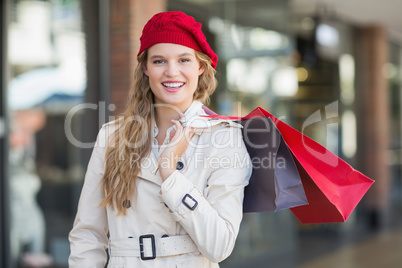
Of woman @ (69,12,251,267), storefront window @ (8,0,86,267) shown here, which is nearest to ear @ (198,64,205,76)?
woman @ (69,12,251,267)

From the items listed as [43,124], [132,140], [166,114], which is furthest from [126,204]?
[43,124]

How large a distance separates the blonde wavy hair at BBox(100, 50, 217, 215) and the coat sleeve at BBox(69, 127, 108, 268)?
41 millimetres

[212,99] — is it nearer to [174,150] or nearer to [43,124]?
[43,124]

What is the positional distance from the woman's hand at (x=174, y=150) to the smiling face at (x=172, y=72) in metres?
0.14

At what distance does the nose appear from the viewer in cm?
223

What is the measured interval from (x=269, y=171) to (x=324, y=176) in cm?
30

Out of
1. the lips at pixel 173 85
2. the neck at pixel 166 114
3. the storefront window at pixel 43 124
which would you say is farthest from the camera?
the storefront window at pixel 43 124

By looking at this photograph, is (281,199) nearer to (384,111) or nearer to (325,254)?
(325,254)

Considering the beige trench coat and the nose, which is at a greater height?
the nose

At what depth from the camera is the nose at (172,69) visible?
2.23m

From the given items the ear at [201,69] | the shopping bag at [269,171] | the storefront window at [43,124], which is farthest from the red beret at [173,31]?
the storefront window at [43,124]

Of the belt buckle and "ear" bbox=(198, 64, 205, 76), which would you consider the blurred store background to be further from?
the belt buckle

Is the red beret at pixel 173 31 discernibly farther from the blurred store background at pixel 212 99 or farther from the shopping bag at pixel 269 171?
the blurred store background at pixel 212 99

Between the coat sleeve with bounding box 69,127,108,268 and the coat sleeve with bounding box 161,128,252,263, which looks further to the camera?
the coat sleeve with bounding box 69,127,108,268
